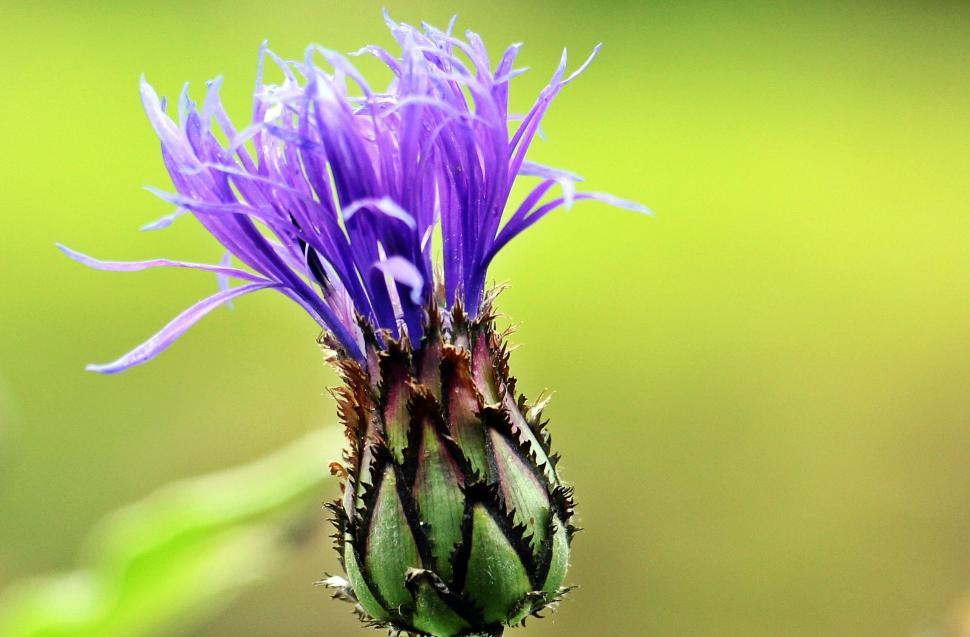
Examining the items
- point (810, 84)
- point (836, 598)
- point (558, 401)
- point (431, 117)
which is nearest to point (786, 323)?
point (558, 401)

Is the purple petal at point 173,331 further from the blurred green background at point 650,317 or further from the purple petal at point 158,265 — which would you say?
the blurred green background at point 650,317

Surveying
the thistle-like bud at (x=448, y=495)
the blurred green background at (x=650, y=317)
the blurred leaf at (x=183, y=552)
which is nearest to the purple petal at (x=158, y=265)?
the thistle-like bud at (x=448, y=495)

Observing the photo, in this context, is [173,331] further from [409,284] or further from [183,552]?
[183,552]

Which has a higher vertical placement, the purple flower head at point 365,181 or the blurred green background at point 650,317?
the blurred green background at point 650,317

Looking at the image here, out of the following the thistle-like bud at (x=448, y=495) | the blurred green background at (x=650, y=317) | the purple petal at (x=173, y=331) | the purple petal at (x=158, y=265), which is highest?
the blurred green background at (x=650, y=317)

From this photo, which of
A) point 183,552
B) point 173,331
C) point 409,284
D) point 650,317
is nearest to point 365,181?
point 409,284

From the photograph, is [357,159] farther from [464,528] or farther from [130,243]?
[130,243]
